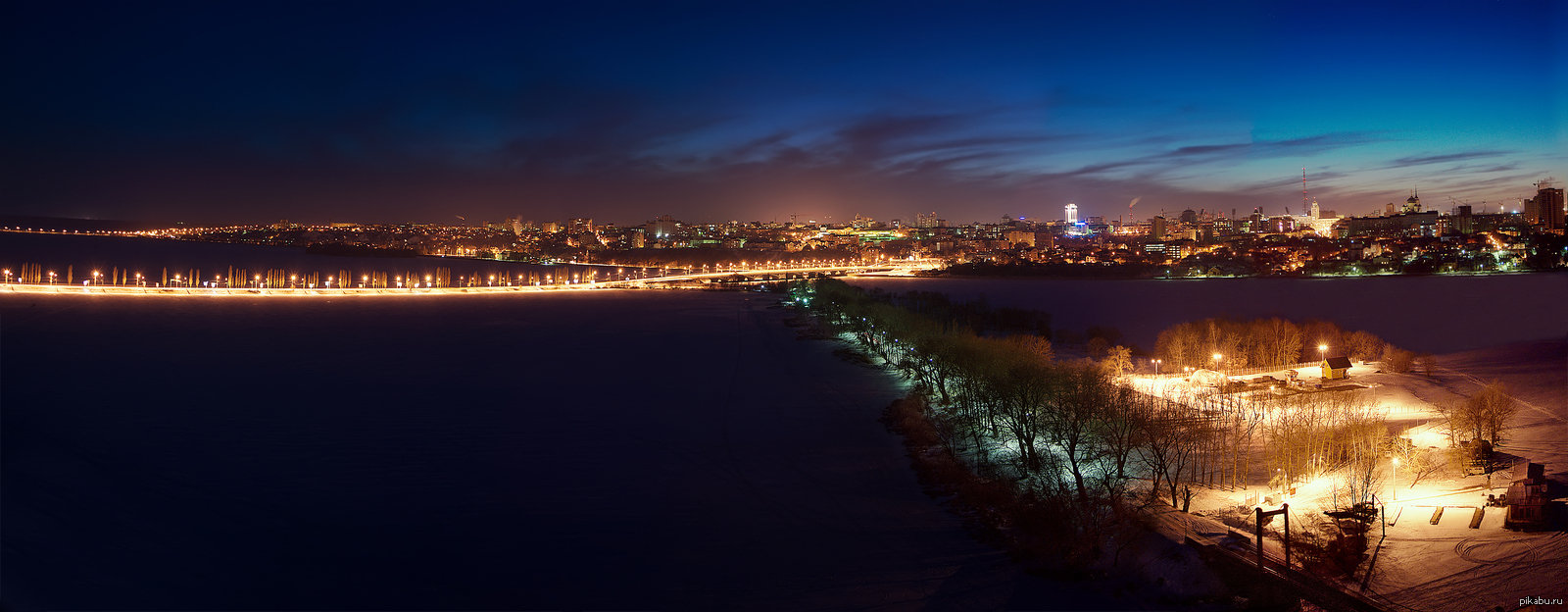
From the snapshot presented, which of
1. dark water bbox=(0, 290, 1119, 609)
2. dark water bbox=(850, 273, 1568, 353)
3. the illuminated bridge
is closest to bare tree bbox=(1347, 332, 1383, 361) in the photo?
dark water bbox=(850, 273, 1568, 353)

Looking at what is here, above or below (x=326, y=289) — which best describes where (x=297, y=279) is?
above

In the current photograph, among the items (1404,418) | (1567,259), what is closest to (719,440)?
(1404,418)

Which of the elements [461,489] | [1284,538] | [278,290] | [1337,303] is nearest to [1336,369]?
[1284,538]

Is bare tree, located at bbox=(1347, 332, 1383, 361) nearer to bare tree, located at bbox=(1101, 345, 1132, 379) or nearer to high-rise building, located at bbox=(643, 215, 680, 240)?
bare tree, located at bbox=(1101, 345, 1132, 379)

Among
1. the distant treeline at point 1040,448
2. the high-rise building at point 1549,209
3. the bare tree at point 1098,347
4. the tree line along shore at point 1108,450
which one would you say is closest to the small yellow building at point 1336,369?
the tree line along shore at point 1108,450

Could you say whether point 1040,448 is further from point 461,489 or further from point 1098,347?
point 1098,347

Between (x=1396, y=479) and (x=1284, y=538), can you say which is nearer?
(x=1284, y=538)

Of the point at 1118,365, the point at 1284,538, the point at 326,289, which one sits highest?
the point at 326,289
